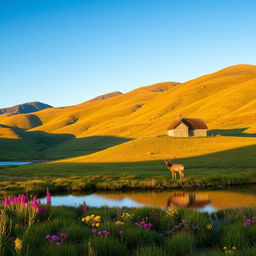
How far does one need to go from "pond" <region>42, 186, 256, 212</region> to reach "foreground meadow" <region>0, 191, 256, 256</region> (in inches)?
579

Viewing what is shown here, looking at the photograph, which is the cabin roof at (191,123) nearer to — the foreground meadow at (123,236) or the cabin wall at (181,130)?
the cabin wall at (181,130)

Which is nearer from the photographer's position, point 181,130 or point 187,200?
point 187,200

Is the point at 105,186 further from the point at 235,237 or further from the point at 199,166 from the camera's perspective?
the point at 235,237

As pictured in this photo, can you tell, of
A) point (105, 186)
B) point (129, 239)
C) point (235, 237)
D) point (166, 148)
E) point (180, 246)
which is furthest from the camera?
point (166, 148)

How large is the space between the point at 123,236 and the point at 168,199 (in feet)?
72.0

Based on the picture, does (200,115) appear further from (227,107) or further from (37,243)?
(37,243)

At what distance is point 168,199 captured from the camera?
105ft

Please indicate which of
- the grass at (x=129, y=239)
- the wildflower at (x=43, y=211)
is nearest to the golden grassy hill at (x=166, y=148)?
the wildflower at (x=43, y=211)

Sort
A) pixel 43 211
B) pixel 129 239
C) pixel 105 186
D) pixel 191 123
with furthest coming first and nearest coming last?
pixel 191 123 → pixel 105 186 → pixel 43 211 → pixel 129 239

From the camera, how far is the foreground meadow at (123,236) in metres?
8.87

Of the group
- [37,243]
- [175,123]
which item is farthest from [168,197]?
[175,123]

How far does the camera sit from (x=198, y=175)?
43500 millimetres

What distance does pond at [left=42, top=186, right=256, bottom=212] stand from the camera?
94.7 feet

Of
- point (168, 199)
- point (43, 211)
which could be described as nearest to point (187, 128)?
point (168, 199)
